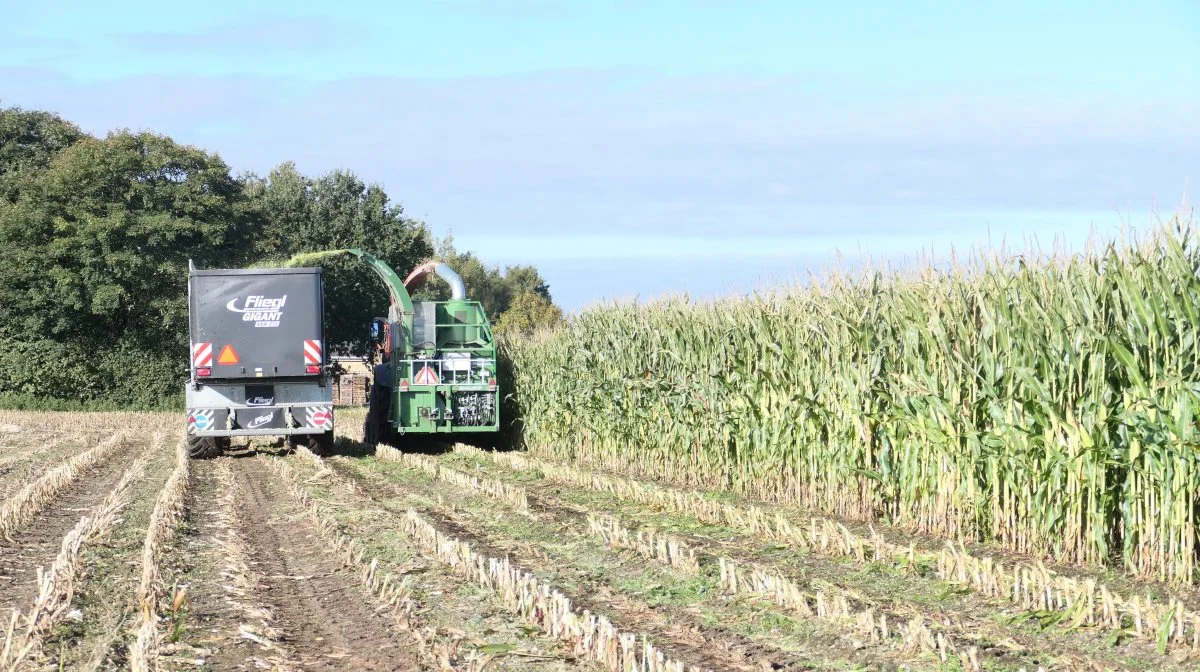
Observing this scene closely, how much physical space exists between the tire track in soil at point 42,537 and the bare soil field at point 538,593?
0.05 meters

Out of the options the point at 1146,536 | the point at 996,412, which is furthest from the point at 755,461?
the point at 1146,536

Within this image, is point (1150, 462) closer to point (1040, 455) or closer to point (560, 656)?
point (1040, 455)

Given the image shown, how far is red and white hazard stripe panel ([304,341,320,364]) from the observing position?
19.1 m

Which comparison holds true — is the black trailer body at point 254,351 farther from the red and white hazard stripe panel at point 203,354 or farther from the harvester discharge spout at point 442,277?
the harvester discharge spout at point 442,277

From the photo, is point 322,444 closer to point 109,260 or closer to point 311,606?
point 311,606

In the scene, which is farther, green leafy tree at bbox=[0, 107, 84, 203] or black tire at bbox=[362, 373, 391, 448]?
green leafy tree at bbox=[0, 107, 84, 203]

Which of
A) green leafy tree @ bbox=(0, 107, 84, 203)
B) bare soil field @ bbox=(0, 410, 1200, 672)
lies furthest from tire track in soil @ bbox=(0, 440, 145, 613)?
green leafy tree @ bbox=(0, 107, 84, 203)

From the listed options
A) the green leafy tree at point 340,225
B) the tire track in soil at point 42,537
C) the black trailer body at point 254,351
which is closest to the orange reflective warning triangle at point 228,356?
the black trailer body at point 254,351

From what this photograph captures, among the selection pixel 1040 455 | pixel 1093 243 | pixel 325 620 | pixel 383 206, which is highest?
pixel 383 206

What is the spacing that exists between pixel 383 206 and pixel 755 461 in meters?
36.0

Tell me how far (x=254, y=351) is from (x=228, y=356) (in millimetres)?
415

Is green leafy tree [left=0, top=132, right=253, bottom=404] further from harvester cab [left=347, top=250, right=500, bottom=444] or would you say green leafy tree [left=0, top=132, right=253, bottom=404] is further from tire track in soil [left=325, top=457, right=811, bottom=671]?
tire track in soil [left=325, top=457, right=811, bottom=671]

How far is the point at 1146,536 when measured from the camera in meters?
8.45

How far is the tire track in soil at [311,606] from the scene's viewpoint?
6.85 metres
